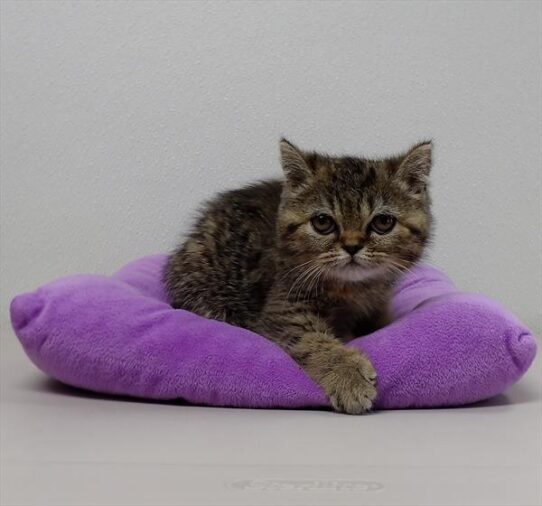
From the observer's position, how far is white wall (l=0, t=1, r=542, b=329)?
2760mm

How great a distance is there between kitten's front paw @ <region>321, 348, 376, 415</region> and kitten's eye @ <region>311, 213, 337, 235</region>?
349 mm

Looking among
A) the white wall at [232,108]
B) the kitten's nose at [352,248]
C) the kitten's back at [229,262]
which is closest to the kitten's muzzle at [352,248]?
the kitten's nose at [352,248]

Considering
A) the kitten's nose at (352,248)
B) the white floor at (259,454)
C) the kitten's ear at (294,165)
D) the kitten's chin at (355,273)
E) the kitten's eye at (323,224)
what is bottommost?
the white floor at (259,454)

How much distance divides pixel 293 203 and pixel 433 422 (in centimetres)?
69

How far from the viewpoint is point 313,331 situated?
1.94m

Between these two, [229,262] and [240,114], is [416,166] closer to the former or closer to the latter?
[229,262]

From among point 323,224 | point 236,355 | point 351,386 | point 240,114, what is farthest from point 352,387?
point 240,114

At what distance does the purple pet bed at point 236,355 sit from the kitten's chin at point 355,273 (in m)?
0.14

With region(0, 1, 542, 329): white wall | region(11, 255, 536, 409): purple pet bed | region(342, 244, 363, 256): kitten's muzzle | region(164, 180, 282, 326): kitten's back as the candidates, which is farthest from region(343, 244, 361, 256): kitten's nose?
region(0, 1, 542, 329): white wall

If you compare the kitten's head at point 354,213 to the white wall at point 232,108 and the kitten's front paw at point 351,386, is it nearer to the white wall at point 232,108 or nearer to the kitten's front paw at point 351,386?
the kitten's front paw at point 351,386

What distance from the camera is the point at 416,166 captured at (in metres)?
1.99

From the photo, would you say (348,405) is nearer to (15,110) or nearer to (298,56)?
(298,56)

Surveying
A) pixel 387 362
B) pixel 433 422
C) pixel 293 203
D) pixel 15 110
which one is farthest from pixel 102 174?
pixel 433 422

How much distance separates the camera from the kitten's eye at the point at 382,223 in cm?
189
